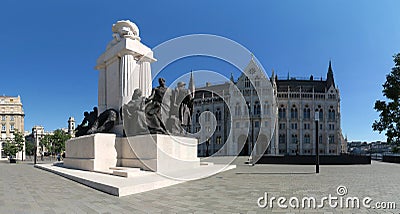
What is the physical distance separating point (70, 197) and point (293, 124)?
81904 millimetres

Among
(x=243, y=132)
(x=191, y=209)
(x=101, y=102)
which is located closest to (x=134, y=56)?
(x=101, y=102)

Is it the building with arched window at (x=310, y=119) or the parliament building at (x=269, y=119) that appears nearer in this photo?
the parliament building at (x=269, y=119)

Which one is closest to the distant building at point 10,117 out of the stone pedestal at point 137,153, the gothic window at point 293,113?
the gothic window at point 293,113

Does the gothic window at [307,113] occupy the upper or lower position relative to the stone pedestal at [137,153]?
upper

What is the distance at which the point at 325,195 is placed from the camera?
922 cm

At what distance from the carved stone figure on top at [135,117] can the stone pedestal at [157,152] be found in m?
0.50

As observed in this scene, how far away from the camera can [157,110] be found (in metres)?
15.3

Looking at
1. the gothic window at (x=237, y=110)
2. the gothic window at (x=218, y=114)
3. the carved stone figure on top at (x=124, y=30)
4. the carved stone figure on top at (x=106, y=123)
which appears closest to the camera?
the carved stone figure on top at (x=106, y=123)

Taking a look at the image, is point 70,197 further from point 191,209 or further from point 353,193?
point 353,193

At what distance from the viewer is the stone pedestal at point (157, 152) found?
43.9 feet

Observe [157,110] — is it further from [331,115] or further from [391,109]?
[331,115]

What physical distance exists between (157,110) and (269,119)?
67933 millimetres

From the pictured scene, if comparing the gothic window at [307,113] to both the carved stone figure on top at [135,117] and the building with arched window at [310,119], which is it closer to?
the building with arched window at [310,119]

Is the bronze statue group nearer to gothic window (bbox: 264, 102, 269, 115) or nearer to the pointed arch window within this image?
gothic window (bbox: 264, 102, 269, 115)
